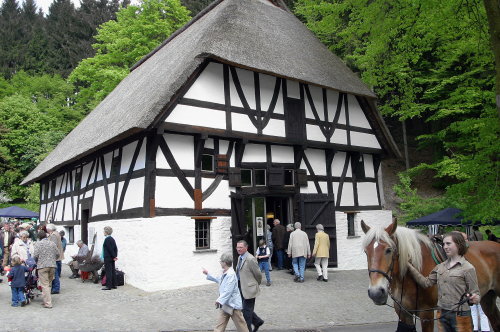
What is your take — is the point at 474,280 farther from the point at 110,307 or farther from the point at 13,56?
the point at 13,56

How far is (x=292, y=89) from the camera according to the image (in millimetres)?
14938

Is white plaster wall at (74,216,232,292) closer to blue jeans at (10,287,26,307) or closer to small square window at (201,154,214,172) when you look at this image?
small square window at (201,154,214,172)

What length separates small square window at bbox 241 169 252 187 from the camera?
1361 cm

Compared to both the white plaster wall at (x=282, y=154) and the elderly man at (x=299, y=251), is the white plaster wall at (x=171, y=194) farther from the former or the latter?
the white plaster wall at (x=282, y=154)

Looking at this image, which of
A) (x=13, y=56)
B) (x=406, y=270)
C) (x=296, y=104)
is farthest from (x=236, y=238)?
(x=13, y=56)

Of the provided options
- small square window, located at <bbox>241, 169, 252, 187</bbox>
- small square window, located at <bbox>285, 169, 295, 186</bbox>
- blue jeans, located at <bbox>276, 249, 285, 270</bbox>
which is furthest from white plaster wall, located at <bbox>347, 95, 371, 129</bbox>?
blue jeans, located at <bbox>276, 249, 285, 270</bbox>

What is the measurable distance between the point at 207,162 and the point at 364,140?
704 cm

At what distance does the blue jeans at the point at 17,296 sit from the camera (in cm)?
959

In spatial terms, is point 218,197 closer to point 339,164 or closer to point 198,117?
point 198,117

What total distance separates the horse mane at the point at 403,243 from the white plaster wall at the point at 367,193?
37.5 ft

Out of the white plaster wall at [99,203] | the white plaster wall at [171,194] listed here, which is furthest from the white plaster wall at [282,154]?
the white plaster wall at [99,203]

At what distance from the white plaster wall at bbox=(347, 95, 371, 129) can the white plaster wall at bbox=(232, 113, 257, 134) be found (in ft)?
16.0

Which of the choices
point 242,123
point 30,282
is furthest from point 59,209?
point 242,123

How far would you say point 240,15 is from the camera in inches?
607
